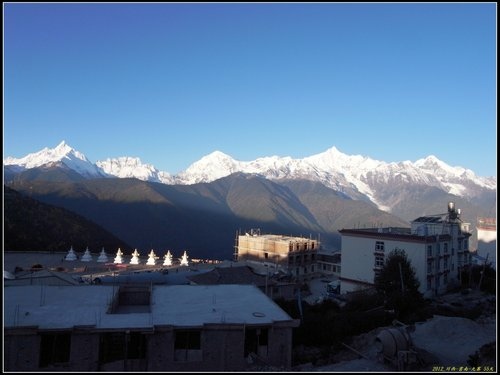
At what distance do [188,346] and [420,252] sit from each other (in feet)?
86.6

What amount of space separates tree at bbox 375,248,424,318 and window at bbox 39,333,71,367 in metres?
17.0

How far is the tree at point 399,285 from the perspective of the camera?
23938mm

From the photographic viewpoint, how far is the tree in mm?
23938

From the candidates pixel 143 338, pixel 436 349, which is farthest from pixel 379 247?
pixel 143 338

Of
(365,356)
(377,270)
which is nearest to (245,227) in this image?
(377,270)

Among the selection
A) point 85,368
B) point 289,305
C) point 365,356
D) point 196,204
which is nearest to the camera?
point 85,368

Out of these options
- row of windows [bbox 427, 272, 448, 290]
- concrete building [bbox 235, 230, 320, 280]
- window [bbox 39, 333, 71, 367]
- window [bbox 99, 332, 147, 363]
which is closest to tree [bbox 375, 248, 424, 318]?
row of windows [bbox 427, 272, 448, 290]

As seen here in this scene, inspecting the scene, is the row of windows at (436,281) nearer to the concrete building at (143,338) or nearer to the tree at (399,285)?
the tree at (399,285)

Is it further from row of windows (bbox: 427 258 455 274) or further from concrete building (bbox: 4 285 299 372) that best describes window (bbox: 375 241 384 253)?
concrete building (bbox: 4 285 299 372)

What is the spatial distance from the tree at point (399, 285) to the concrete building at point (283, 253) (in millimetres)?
20943

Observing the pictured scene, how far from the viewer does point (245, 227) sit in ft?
479

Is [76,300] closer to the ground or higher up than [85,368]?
higher up

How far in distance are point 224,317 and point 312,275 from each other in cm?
4612

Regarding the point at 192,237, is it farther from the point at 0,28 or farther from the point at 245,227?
the point at 0,28
